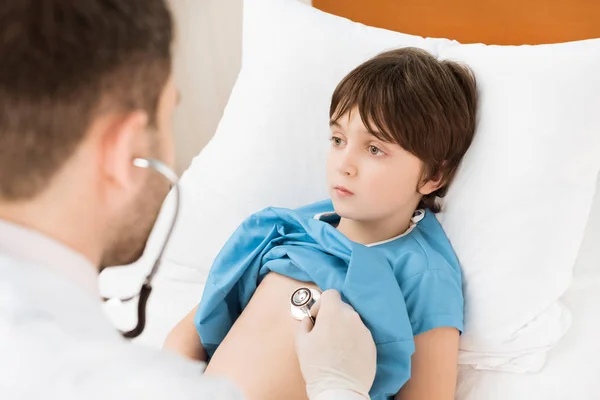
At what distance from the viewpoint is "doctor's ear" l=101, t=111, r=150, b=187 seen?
0.67 m

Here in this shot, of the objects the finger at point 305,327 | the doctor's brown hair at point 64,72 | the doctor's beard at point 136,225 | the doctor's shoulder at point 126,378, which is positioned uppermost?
the doctor's brown hair at point 64,72

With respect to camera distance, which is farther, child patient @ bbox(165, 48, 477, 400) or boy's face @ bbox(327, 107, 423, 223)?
boy's face @ bbox(327, 107, 423, 223)

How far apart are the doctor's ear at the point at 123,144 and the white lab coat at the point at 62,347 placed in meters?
0.09

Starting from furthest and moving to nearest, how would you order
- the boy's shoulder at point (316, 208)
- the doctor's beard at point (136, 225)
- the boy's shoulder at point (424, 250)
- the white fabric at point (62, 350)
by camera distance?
1. the boy's shoulder at point (316, 208)
2. the boy's shoulder at point (424, 250)
3. the doctor's beard at point (136, 225)
4. the white fabric at point (62, 350)

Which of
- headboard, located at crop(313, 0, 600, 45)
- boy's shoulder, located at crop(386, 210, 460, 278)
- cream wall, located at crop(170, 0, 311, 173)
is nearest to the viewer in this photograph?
boy's shoulder, located at crop(386, 210, 460, 278)

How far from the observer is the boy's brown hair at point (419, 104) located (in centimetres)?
126

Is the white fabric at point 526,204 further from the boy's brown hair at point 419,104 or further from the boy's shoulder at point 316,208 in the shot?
the boy's shoulder at point 316,208

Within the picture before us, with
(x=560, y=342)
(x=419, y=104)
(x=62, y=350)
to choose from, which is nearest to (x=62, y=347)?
(x=62, y=350)

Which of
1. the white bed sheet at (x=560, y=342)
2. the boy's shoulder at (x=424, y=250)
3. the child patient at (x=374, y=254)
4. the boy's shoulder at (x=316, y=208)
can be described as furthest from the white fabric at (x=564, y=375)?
the boy's shoulder at (x=316, y=208)

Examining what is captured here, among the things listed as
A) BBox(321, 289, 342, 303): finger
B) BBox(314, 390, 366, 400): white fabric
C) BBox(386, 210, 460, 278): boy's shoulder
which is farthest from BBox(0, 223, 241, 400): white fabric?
BBox(386, 210, 460, 278): boy's shoulder

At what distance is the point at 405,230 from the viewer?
1372 mm

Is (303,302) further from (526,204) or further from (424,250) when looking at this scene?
Result: (526,204)

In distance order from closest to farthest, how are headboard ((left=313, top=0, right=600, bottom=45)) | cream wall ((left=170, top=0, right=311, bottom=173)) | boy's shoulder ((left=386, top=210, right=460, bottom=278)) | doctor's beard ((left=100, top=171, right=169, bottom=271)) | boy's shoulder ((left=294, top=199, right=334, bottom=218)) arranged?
doctor's beard ((left=100, top=171, right=169, bottom=271))
boy's shoulder ((left=386, top=210, right=460, bottom=278))
boy's shoulder ((left=294, top=199, right=334, bottom=218))
headboard ((left=313, top=0, right=600, bottom=45))
cream wall ((left=170, top=0, right=311, bottom=173))

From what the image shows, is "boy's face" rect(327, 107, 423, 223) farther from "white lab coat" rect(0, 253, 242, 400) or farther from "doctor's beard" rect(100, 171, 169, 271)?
"white lab coat" rect(0, 253, 242, 400)
